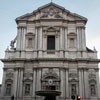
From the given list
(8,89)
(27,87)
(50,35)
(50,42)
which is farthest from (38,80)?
(50,35)

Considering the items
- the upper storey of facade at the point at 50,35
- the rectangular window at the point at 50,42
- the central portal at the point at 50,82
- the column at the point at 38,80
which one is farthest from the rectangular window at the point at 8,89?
the rectangular window at the point at 50,42

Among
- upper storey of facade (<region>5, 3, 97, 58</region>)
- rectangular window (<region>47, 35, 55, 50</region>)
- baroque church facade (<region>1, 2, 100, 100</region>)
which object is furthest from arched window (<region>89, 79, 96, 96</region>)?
rectangular window (<region>47, 35, 55, 50</region>)

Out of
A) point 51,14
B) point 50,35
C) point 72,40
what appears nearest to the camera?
point 50,35

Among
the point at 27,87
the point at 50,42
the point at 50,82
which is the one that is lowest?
the point at 27,87

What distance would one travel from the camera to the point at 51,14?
27062mm

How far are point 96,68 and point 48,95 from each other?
982cm

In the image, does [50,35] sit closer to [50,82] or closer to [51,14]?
[51,14]

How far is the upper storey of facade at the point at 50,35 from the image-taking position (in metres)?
25.7

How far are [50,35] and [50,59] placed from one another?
301 cm

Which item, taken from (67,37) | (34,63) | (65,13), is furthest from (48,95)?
(65,13)

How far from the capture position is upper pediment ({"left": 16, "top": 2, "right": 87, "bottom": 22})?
27.0 metres

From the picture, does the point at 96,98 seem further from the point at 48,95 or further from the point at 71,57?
the point at 48,95

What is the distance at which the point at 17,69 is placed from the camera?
25.0 meters

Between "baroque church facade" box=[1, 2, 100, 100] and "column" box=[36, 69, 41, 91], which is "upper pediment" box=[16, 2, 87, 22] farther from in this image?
"column" box=[36, 69, 41, 91]
